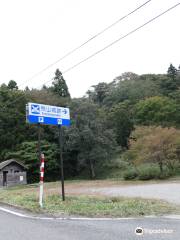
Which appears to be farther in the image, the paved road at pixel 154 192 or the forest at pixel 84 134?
the forest at pixel 84 134

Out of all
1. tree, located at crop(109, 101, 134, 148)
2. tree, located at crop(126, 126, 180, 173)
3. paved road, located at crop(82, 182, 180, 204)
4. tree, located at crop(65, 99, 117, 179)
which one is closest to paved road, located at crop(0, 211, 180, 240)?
paved road, located at crop(82, 182, 180, 204)

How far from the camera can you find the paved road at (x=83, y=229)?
23.3ft

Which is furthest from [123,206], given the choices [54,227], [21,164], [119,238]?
[21,164]

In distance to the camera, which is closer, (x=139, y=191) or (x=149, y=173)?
(x=139, y=191)

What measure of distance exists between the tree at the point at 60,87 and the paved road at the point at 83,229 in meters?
57.6

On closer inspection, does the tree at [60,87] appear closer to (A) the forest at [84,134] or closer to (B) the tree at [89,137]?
(A) the forest at [84,134]

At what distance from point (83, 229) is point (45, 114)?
6455mm

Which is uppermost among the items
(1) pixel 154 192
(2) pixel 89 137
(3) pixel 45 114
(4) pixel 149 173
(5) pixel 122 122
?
(5) pixel 122 122

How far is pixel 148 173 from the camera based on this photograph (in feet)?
118

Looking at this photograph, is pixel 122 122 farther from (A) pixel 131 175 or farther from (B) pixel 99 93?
(B) pixel 99 93

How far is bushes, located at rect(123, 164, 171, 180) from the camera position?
3569cm

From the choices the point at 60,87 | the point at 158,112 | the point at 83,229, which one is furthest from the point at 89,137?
the point at 83,229
